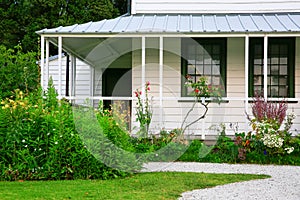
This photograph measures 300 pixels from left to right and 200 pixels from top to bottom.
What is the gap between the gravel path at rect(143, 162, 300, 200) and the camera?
663cm

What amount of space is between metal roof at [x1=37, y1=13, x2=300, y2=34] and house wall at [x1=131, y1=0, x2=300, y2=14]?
0.24 m

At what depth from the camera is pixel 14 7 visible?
2694cm

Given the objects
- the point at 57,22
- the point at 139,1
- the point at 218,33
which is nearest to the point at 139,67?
the point at 139,1

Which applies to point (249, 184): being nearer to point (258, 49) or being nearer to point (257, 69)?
point (257, 69)

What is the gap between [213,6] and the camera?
41.8ft

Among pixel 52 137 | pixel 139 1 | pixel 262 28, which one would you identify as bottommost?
pixel 52 137

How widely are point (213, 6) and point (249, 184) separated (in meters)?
6.79

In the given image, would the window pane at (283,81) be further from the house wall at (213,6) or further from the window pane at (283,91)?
the house wall at (213,6)

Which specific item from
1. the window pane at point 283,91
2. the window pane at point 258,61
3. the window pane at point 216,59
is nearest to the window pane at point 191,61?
the window pane at point 216,59

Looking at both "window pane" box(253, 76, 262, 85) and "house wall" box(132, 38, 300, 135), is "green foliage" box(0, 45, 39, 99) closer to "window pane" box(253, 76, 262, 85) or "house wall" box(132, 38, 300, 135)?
"house wall" box(132, 38, 300, 135)

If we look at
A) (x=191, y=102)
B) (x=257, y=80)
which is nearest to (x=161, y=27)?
(x=191, y=102)

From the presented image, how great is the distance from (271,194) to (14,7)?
23842 mm

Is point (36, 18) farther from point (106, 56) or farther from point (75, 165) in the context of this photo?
point (75, 165)

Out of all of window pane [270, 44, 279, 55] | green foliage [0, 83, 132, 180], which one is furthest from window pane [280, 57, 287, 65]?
green foliage [0, 83, 132, 180]
